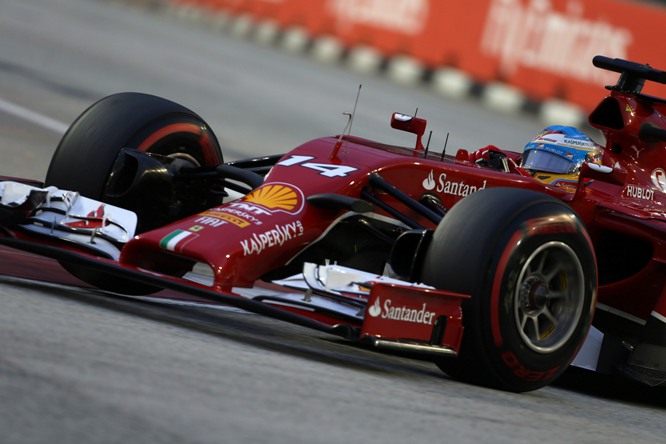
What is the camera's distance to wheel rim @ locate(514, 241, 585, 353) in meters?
5.43

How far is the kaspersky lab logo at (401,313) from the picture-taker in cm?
499

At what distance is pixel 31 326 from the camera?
4688mm

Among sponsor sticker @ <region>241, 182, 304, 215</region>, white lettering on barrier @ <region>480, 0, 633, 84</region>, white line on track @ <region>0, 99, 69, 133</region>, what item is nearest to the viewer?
sponsor sticker @ <region>241, 182, 304, 215</region>

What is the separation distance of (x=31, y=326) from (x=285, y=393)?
98 cm

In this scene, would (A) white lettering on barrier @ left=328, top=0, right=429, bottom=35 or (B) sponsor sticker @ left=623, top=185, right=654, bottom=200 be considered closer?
(B) sponsor sticker @ left=623, top=185, right=654, bottom=200

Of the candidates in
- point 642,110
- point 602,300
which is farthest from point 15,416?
point 642,110

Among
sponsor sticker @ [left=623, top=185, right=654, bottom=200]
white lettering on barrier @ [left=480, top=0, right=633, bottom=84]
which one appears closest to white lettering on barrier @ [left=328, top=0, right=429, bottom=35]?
white lettering on barrier @ [left=480, top=0, right=633, bottom=84]

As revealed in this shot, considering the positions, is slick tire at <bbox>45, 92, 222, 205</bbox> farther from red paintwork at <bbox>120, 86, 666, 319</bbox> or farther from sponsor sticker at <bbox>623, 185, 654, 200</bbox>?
sponsor sticker at <bbox>623, 185, 654, 200</bbox>

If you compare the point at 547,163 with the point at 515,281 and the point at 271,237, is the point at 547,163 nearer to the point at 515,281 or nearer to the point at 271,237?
the point at 515,281

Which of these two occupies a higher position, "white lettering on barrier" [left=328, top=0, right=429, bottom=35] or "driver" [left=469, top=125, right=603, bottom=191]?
"white lettering on barrier" [left=328, top=0, right=429, bottom=35]

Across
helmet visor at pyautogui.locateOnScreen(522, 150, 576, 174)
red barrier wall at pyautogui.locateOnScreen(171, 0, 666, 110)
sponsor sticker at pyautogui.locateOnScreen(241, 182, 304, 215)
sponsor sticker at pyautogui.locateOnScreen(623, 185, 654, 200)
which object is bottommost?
sponsor sticker at pyautogui.locateOnScreen(241, 182, 304, 215)

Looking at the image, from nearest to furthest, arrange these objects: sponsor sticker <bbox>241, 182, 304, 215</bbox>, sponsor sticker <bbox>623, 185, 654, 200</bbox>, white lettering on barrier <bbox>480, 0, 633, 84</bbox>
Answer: sponsor sticker <bbox>241, 182, 304, 215</bbox> → sponsor sticker <bbox>623, 185, 654, 200</bbox> → white lettering on barrier <bbox>480, 0, 633, 84</bbox>

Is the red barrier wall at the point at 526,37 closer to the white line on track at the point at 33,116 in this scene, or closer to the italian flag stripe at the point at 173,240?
the white line on track at the point at 33,116

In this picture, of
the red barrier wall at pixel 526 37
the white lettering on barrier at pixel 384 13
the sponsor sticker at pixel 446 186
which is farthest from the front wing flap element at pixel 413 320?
the white lettering on barrier at pixel 384 13
